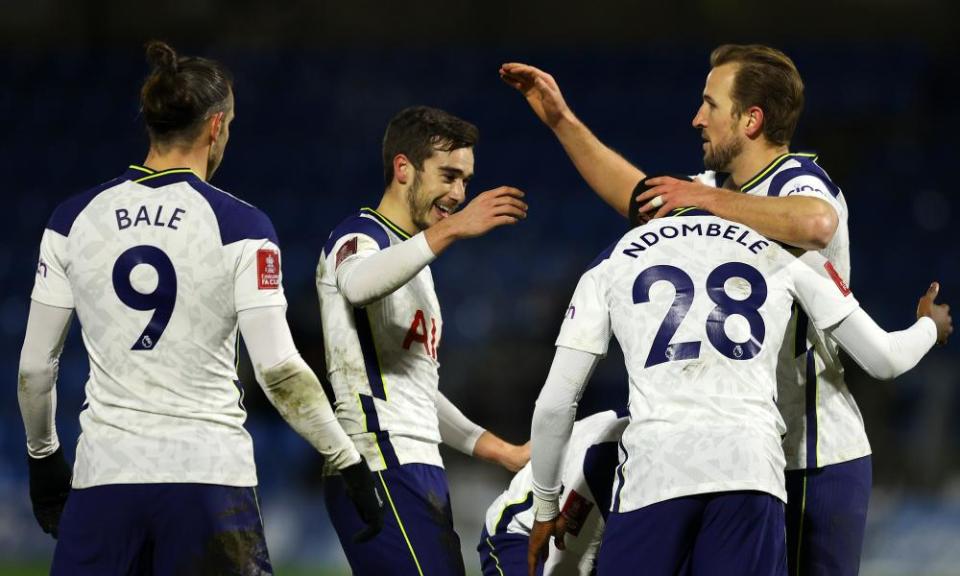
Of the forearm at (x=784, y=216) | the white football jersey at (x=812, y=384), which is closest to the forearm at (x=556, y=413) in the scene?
the forearm at (x=784, y=216)

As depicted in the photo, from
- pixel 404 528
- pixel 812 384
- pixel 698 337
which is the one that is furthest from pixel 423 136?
pixel 812 384

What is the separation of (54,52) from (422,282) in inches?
534

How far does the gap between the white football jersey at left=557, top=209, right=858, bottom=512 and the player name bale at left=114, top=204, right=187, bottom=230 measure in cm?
121

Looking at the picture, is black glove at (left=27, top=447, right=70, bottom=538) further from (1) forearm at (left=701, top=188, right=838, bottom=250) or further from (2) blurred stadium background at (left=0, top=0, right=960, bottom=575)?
(2) blurred stadium background at (left=0, top=0, right=960, bottom=575)

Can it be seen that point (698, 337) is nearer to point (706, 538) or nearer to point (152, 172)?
point (706, 538)

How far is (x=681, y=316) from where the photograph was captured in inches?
149

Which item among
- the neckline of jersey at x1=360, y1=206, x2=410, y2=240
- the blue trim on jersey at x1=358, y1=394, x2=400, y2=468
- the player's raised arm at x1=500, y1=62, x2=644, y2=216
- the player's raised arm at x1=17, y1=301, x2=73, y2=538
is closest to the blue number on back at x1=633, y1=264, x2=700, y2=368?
the blue trim on jersey at x1=358, y1=394, x2=400, y2=468

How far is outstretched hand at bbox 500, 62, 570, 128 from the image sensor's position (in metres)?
5.09

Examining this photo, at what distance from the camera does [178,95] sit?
12.7ft

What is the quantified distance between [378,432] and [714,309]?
132 cm

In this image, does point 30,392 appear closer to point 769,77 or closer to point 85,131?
point 769,77

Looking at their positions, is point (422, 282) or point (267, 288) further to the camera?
point (422, 282)

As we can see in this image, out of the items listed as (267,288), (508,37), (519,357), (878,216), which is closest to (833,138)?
(878,216)

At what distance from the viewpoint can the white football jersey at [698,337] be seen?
3.71 meters
